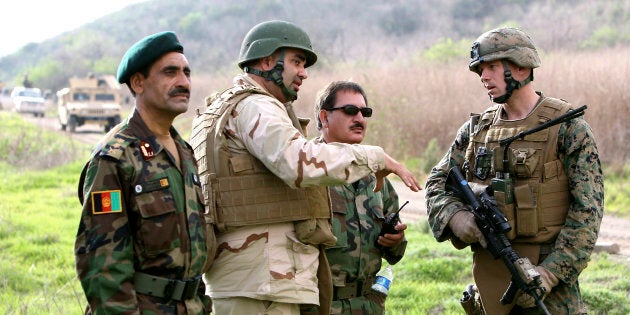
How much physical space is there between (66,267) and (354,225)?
5.32 meters

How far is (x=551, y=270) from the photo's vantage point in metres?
3.70

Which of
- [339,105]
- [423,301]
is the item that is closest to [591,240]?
[339,105]

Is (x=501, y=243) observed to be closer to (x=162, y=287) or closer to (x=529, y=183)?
(x=529, y=183)

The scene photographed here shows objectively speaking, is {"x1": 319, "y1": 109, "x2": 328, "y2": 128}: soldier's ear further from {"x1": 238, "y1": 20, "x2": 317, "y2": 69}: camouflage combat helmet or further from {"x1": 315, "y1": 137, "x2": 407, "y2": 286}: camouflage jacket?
{"x1": 238, "y1": 20, "x2": 317, "y2": 69}: camouflage combat helmet

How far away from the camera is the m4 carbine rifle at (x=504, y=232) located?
11.9 ft

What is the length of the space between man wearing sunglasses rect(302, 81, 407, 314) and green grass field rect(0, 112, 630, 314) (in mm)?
1624

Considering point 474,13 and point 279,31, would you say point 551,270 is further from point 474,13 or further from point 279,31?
point 474,13

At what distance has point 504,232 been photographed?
3777 millimetres

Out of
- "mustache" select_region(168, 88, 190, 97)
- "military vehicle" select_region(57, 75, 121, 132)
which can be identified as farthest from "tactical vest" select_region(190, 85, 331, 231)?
"military vehicle" select_region(57, 75, 121, 132)

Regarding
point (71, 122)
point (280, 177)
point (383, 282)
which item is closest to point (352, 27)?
point (71, 122)

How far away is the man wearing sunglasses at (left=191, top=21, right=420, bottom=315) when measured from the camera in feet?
10.9

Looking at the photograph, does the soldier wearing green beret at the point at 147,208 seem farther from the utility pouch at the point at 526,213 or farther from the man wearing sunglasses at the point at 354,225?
the utility pouch at the point at 526,213

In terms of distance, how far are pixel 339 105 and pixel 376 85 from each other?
14375 millimetres

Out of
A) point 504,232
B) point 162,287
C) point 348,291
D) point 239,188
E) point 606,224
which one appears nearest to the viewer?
point 162,287
